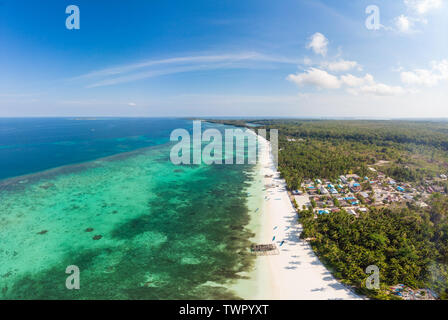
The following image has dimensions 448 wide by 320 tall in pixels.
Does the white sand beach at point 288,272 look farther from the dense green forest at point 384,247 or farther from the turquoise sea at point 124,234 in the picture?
the turquoise sea at point 124,234

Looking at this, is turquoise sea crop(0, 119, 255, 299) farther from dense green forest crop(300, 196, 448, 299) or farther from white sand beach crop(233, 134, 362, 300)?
dense green forest crop(300, 196, 448, 299)

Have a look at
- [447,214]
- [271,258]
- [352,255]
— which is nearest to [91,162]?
[271,258]

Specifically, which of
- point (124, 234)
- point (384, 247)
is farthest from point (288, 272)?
point (124, 234)

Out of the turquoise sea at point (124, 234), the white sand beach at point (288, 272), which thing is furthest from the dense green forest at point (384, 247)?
the turquoise sea at point (124, 234)

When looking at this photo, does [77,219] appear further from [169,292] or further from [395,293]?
[395,293]

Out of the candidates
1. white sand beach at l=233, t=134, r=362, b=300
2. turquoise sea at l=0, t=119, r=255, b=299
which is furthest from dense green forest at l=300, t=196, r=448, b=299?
turquoise sea at l=0, t=119, r=255, b=299
